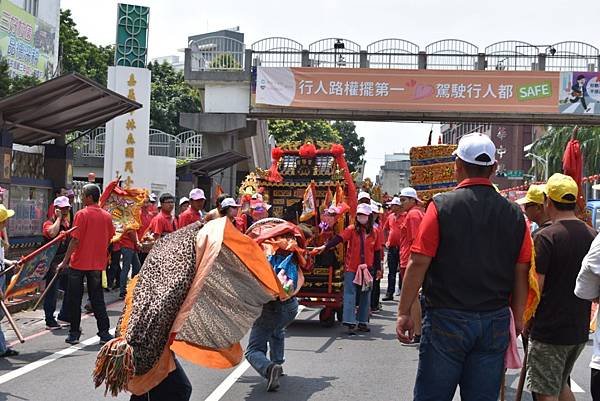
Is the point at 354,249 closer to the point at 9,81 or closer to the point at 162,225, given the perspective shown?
the point at 162,225

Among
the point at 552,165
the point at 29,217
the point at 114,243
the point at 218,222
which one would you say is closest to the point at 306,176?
the point at 114,243

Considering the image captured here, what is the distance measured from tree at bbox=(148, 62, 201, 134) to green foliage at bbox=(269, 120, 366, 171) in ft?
17.1

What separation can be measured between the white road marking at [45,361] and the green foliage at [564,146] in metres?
34.8

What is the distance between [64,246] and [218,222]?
24.8 ft

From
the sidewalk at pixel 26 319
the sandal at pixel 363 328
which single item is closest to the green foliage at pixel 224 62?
the sidewalk at pixel 26 319

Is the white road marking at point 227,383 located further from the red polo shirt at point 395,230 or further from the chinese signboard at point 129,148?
the chinese signboard at point 129,148

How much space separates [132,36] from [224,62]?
5073 mm

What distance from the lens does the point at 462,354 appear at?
4.50 metres

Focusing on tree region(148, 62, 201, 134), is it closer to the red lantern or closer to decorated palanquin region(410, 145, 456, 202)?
the red lantern

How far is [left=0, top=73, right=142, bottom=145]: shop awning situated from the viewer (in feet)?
41.2

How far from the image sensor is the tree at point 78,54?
1724 inches

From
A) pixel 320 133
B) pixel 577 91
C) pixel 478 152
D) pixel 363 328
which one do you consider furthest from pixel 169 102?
pixel 478 152

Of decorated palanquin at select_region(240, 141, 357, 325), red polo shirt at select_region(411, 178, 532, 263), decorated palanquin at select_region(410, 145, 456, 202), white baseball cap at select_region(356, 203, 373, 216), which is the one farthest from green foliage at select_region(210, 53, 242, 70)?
red polo shirt at select_region(411, 178, 532, 263)

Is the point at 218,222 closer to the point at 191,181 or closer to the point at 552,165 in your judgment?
the point at 191,181
